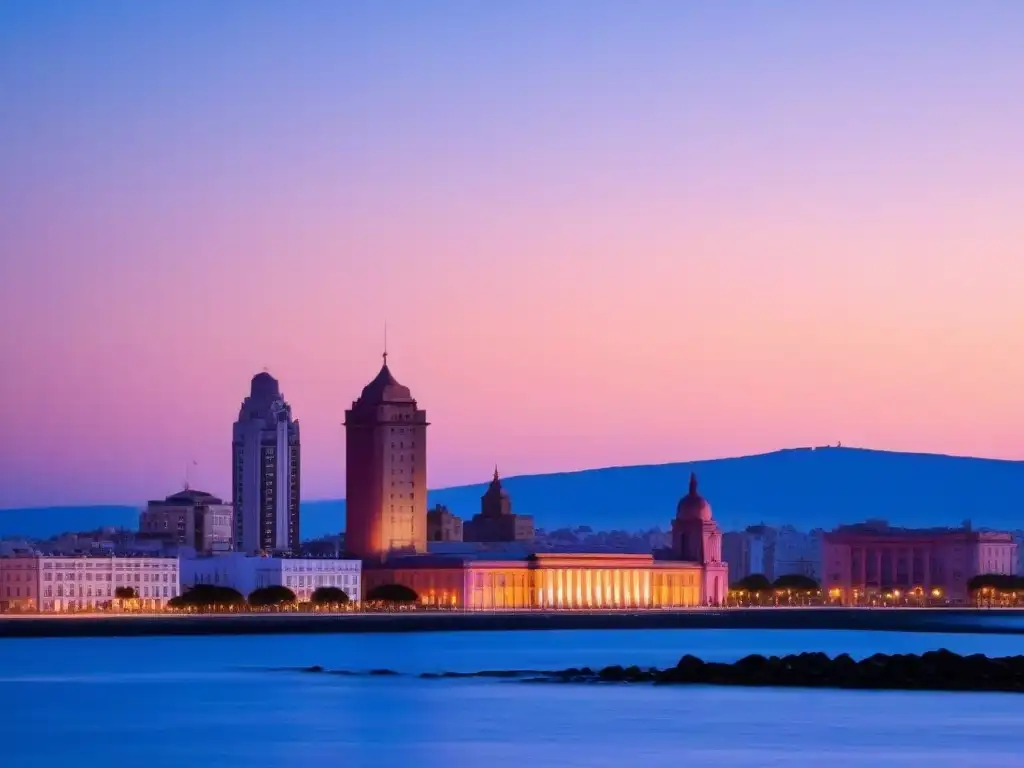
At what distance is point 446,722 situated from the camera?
87.6 meters

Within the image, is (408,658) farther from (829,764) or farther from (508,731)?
(829,764)

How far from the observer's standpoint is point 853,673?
10338 centimetres

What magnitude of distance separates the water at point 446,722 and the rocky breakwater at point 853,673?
9.74 feet

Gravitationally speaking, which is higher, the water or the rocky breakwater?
the rocky breakwater

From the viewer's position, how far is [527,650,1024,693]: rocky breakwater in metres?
101

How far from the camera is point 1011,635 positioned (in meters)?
192

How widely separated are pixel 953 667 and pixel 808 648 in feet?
187

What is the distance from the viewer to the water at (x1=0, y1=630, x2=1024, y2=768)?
75875 mm

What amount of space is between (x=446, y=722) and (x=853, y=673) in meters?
22.1

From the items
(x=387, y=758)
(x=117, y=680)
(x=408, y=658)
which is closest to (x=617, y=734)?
(x=387, y=758)

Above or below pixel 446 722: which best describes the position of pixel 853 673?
above

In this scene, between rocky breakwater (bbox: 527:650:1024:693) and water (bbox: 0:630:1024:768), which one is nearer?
water (bbox: 0:630:1024:768)

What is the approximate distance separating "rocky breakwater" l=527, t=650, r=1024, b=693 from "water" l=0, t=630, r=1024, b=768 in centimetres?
297

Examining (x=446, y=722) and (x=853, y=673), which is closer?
(x=446, y=722)
